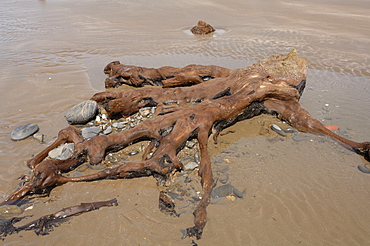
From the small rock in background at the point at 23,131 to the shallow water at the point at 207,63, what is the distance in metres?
0.15

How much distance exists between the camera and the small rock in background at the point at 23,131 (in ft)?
16.8

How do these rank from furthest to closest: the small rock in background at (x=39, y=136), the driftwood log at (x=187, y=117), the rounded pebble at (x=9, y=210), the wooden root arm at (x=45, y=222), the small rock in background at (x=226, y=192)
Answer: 1. the small rock in background at (x=39, y=136)
2. the driftwood log at (x=187, y=117)
3. the small rock in background at (x=226, y=192)
4. the rounded pebble at (x=9, y=210)
5. the wooden root arm at (x=45, y=222)

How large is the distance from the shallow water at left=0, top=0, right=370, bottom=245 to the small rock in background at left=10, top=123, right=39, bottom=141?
0.48 ft

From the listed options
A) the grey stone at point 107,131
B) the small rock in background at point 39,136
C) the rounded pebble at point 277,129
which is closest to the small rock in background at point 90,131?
the grey stone at point 107,131

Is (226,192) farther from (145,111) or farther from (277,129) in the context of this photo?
(145,111)

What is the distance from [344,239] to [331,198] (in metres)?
0.67

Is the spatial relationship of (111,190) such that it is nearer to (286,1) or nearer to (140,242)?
(140,242)

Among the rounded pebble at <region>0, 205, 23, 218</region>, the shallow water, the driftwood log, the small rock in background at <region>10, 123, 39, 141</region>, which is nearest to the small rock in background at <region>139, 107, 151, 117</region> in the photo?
the driftwood log

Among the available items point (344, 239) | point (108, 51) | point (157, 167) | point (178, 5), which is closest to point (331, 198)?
point (344, 239)

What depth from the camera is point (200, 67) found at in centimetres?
650

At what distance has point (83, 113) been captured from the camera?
5488 millimetres

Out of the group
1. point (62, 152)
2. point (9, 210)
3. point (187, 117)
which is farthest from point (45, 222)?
point (187, 117)

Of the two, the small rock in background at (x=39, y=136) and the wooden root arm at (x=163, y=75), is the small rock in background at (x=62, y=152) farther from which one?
the wooden root arm at (x=163, y=75)

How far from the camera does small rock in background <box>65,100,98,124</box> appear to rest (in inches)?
217
